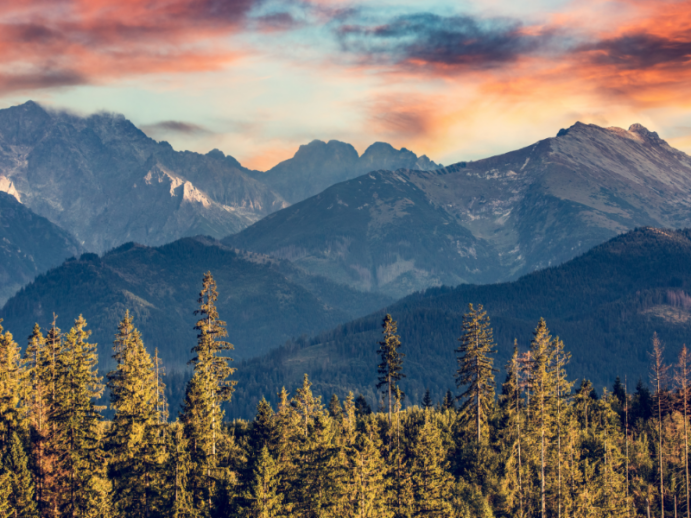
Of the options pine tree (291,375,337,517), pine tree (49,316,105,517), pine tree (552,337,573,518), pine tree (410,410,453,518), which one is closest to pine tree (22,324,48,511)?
pine tree (49,316,105,517)

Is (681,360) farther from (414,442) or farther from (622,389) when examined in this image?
(622,389)

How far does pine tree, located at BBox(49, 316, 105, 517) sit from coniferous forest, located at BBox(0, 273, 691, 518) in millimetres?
142

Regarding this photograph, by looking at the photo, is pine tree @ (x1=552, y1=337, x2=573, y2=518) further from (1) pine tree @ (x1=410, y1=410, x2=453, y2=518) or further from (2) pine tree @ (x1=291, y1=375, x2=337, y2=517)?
(2) pine tree @ (x1=291, y1=375, x2=337, y2=517)

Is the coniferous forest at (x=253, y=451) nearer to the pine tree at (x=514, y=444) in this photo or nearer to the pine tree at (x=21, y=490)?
the pine tree at (x=21, y=490)

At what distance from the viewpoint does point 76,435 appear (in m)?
86.5

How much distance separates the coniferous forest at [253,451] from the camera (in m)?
83.6

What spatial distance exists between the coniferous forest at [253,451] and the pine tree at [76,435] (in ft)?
0.46

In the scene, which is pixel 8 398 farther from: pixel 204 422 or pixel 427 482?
pixel 427 482

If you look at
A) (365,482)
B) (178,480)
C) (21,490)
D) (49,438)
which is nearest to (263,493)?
(178,480)

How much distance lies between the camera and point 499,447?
4692 inches

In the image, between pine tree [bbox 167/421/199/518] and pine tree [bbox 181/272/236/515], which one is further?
pine tree [bbox 181/272/236/515]

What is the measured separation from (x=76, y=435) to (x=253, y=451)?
17625mm

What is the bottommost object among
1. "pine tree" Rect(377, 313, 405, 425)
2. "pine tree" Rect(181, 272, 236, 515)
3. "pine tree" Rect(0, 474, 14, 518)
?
"pine tree" Rect(0, 474, 14, 518)

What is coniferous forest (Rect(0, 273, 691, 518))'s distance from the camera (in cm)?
8356
